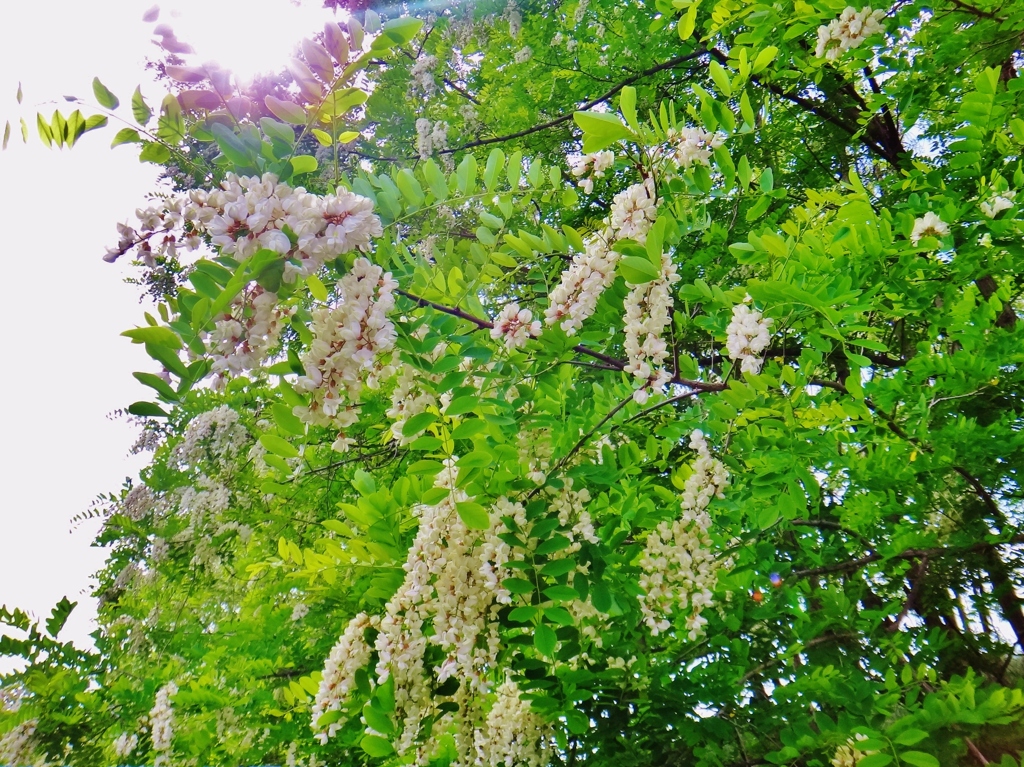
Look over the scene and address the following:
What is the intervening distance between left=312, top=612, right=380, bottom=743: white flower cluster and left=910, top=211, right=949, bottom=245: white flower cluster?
6.14 ft

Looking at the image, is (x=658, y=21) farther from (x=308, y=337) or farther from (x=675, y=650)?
(x=675, y=650)

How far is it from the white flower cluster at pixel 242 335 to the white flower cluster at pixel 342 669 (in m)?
0.81

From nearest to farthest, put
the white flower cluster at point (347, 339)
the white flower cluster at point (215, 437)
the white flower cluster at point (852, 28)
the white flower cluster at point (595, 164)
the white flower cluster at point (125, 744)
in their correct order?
1. the white flower cluster at point (347, 339)
2. the white flower cluster at point (595, 164)
3. the white flower cluster at point (852, 28)
4. the white flower cluster at point (125, 744)
5. the white flower cluster at point (215, 437)

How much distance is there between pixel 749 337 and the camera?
4.76 feet

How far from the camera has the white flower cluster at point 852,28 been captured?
72.9 inches

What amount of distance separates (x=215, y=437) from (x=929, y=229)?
12.2 feet

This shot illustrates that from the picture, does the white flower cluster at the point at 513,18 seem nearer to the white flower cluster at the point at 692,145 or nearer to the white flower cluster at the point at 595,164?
the white flower cluster at the point at 595,164

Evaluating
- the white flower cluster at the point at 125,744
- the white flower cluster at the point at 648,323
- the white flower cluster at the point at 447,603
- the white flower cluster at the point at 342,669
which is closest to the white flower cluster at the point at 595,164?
the white flower cluster at the point at 648,323

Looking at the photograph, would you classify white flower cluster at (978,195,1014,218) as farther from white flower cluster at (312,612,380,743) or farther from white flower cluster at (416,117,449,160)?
white flower cluster at (416,117,449,160)

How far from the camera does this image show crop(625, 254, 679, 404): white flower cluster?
1.32 m

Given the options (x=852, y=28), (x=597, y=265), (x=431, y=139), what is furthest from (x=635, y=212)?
(x=431, y=139)

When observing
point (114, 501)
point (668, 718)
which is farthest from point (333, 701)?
point (114, 501)

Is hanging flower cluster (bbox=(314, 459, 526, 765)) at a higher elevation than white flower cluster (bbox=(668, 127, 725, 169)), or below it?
below

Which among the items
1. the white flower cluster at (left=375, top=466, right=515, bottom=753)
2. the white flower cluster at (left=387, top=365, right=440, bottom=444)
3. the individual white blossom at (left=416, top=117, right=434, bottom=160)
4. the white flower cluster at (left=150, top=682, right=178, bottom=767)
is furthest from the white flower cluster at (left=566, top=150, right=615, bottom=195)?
the white flower cluster at (left=150, top=682, right=178, bottom=767)
